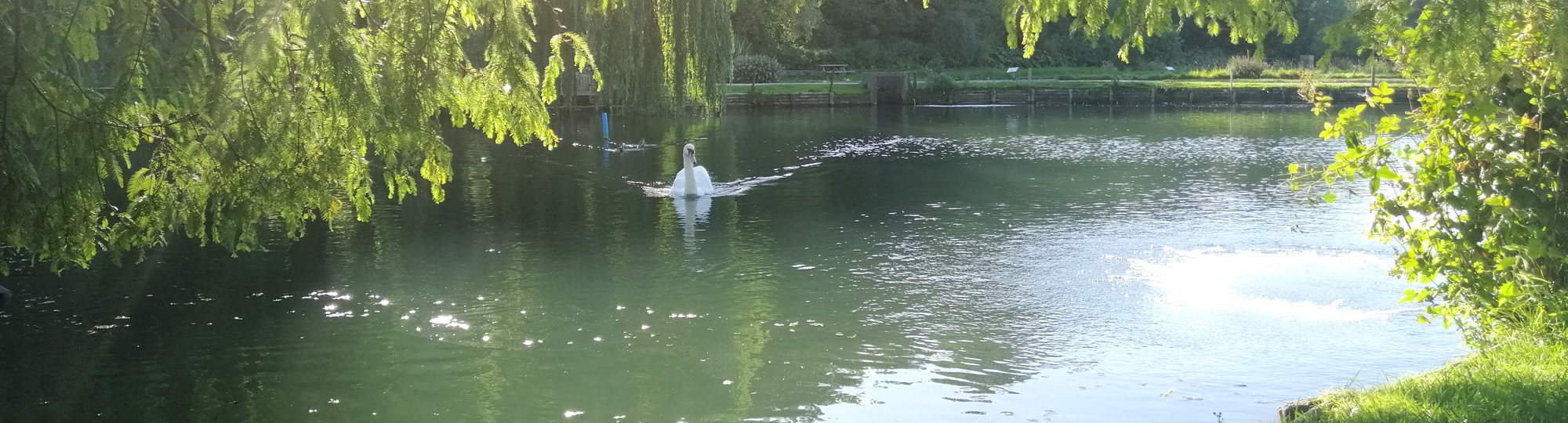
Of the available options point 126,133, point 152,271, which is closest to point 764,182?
point 152,271

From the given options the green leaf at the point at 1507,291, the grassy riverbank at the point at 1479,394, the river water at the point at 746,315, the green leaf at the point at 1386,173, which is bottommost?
the river water at the point at 746,315

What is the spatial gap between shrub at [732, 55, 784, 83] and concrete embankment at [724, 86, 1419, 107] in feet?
11.3

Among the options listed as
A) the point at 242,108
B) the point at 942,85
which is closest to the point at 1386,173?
the point at 242,108

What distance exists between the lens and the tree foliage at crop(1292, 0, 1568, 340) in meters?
5.41

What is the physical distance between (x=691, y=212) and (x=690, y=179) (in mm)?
1556

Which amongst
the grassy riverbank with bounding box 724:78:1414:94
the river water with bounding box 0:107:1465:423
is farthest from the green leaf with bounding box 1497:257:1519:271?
the grassy riverbank with bounding box 724:78:1414:94

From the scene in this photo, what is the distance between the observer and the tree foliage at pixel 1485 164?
5.41 metres

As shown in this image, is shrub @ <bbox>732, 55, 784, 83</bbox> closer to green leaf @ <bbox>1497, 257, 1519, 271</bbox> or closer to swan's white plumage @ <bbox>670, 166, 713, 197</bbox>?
swan's white plumage @ <bbox>670, 166, 713, 197</bbox>

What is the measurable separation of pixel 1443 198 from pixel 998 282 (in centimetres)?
543

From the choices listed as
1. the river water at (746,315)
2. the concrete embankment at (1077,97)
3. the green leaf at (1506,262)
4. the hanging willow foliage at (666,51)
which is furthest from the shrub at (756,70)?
the green leaf at (1506,262)

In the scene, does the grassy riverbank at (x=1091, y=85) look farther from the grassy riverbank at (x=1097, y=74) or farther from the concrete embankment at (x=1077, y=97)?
the grassy riverbank at (x=1097, y=74)

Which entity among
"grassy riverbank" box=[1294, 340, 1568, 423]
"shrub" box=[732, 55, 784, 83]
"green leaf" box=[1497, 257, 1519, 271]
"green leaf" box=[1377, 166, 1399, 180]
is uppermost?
"shrub" box=[732, 55, 784, 83]

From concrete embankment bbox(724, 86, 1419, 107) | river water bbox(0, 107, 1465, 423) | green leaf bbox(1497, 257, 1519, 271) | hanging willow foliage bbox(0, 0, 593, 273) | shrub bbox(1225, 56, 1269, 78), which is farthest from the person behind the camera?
shrub bbox(1225, 56, 1269, 78)

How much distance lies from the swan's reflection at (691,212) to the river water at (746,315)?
87 millimetres
